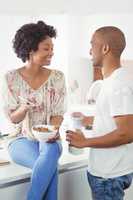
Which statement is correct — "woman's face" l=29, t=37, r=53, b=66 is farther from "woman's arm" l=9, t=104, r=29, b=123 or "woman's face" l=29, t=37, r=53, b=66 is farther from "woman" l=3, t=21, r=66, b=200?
"woman's arm" l=9, t=104, r=29, b=123

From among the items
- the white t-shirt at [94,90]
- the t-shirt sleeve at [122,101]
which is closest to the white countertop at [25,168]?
the white t-shirt at [94,90]

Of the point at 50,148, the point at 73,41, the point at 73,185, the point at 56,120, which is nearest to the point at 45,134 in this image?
the point at 50,148

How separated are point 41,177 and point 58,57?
883 mm

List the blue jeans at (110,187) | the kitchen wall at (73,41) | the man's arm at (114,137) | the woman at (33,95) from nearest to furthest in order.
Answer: the man's arm at (114,137)
the blue jeans at (110,187)
the woman at (33,95)
the kitchen wall at (73,41)

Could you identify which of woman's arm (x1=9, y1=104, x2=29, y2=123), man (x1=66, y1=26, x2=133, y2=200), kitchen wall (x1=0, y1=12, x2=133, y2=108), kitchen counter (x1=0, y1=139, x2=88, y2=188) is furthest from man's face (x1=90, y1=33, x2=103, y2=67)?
kitchen wall (x1=0, y1=12, x2=133, y2=108)

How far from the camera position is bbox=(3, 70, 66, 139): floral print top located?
1.61m

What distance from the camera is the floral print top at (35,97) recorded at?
5.27 ft

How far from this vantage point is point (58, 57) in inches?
84.6

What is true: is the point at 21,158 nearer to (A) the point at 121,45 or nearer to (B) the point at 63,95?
(B) the point at 63,95

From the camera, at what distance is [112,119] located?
Result: 1300 mm

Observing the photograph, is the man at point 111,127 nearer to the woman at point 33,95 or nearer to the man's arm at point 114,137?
the man's arm at point 114,137

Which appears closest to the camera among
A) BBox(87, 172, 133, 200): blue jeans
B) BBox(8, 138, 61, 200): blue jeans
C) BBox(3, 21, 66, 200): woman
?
BBox(87, 172, 133, 200): blue jeans

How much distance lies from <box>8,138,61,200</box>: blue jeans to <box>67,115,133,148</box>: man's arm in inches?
9.7

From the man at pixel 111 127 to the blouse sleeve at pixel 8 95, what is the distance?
0.41 metres
